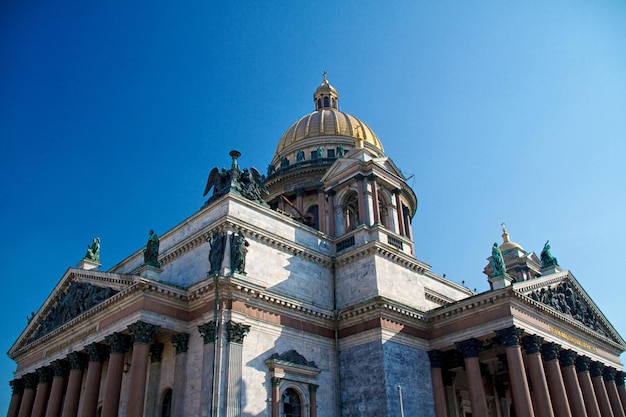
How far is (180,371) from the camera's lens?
24.4 metres

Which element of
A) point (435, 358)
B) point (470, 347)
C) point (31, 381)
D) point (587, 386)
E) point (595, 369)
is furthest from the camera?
point (595, 369)

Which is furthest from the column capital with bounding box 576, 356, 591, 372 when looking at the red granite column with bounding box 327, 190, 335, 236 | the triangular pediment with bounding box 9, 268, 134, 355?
the triangular pediment with bounding box 9, 268, 134, 355

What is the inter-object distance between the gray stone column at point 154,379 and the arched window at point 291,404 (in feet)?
19.3

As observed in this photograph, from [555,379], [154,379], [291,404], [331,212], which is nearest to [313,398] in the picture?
[291,404]

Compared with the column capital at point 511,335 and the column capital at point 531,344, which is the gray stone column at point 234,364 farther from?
the column capital at point 531,344

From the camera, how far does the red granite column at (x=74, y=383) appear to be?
86.6 feet

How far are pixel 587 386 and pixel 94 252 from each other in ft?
104

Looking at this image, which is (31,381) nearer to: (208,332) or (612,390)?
(208,332)

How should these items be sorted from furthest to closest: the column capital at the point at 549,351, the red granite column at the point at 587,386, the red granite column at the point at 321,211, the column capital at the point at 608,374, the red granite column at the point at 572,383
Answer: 1. the red granite column at the point at 321,211
2. the column capital at the point at 608,374
3. the red granite column at the point at 587,386
4. the column capital at the point at 549,351
5. the red granite column at the point at 572,383

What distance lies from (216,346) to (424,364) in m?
11.8

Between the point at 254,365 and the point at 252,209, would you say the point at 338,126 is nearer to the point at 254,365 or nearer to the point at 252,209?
the point at 252,209

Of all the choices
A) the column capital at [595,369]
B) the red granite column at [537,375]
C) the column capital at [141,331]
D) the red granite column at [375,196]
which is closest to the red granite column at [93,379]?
the column capital at [141,331]

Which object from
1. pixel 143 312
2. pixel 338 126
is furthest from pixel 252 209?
pixel 338 126

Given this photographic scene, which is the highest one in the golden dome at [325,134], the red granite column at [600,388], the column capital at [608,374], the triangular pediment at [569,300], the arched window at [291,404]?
the golden dome at [325,134]
